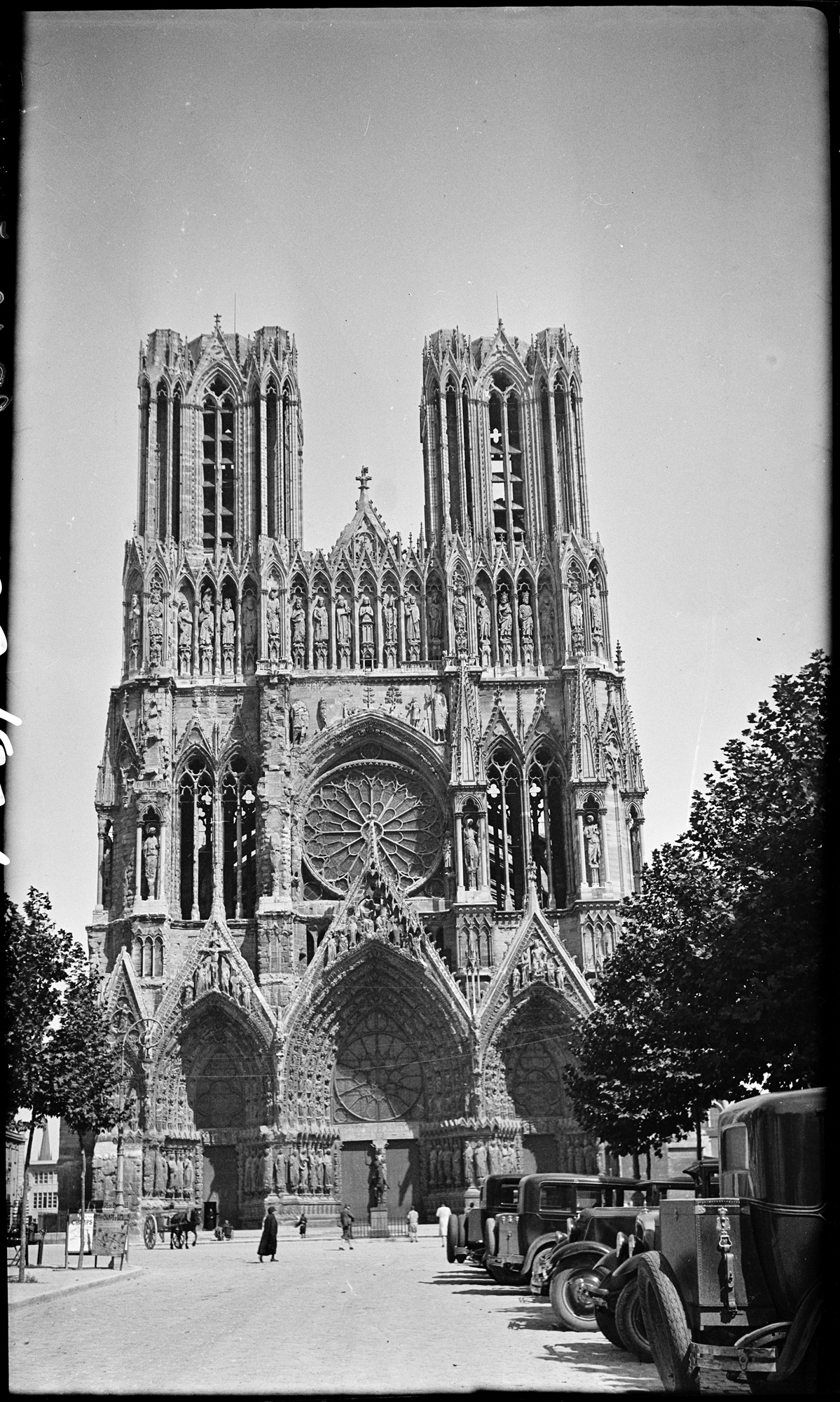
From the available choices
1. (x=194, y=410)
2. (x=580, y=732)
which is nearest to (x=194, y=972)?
(x=580, y=732)

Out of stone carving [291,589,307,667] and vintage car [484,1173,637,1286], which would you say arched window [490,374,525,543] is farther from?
vintage car [484,1173,637,1286]

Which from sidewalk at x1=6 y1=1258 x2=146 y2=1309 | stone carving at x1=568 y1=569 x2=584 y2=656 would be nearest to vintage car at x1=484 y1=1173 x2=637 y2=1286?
sidewalk at x1=6 y1=1258 x2=146 y2=1309

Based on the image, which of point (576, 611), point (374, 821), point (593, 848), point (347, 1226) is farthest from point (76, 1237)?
point (576, 611)

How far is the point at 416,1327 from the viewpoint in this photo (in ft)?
67.5

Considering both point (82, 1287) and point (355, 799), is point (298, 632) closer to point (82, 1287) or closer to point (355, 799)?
point (355, 799)

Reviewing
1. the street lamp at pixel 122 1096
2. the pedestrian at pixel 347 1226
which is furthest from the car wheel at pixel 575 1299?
the street lamp at pixel 122 1096

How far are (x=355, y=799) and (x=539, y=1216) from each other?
90.5 feet

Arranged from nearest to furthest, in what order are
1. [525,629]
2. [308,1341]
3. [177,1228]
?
[308,1341]
[177,1228]
[525,629]

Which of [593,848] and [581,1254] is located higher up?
[593,848]

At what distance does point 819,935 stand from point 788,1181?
650 cm

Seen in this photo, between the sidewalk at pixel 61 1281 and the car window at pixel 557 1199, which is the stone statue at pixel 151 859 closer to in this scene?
the sidewalk at pixel 61 1281

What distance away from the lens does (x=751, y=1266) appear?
14.7 metres

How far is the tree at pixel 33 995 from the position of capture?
2806 cm

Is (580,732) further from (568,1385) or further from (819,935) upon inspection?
(568,1385)
